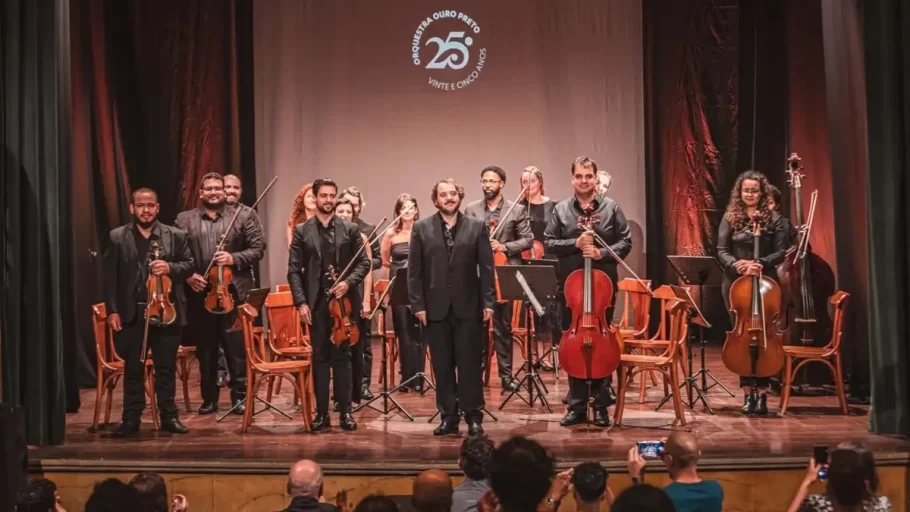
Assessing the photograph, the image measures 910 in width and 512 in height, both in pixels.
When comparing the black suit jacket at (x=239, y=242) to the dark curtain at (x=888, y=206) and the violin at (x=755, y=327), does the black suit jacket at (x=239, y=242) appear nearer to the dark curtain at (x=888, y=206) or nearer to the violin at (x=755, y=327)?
the violin at (x=755, y=327)

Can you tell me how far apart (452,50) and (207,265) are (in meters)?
4.50

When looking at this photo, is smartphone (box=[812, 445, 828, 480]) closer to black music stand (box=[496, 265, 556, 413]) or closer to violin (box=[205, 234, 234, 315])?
A: black music stand (box=[496, 265, 556, 413])

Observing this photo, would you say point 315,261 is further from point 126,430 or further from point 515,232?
point 515,232

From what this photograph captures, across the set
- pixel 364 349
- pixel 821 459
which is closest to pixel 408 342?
pixel 364 349

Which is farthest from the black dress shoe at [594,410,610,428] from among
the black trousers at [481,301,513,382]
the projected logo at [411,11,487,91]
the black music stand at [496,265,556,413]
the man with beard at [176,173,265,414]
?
the projected logo at [411,11,487,91]

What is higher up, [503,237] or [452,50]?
[452,50]

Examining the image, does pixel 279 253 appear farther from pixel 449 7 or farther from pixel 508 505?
pixel 508 505

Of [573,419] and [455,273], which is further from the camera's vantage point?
[573,419]

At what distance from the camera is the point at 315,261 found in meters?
6.72

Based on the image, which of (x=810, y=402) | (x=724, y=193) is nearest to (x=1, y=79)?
(x=810, y=402)

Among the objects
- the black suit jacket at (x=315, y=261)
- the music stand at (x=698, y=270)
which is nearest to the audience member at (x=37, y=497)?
the black suit jacket at (x=315, y=261)

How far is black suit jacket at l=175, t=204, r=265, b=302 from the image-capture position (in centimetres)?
737

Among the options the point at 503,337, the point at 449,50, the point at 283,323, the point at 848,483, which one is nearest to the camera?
the point at 848,483

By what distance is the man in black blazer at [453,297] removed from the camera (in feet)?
21.3
